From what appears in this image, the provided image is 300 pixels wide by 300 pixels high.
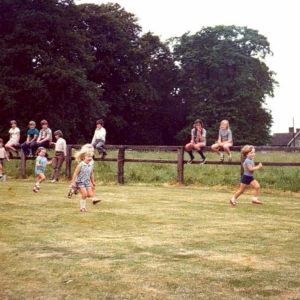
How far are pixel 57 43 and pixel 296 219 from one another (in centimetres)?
3212

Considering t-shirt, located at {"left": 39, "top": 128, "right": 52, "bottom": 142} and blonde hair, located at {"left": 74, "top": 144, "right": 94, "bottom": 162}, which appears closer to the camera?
blonde hair, located at {"left": 74, "top": 144, "right": 94, "bottom": 162}

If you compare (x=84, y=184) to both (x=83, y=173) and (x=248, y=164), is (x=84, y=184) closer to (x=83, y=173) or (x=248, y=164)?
(x=83, y=173)

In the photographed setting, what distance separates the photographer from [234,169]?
20609mm

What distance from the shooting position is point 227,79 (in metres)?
58.0

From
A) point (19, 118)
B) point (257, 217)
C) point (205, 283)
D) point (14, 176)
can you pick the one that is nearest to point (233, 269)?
point (205, 283)

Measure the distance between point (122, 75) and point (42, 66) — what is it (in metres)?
14.2

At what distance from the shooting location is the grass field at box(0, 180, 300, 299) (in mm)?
5000

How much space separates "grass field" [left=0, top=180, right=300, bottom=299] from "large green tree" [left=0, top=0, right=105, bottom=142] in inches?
978

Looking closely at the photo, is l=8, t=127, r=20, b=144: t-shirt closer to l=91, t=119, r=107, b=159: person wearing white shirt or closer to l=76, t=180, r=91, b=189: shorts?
l=91, t=119, r=107, b=159: person wearing white shirt

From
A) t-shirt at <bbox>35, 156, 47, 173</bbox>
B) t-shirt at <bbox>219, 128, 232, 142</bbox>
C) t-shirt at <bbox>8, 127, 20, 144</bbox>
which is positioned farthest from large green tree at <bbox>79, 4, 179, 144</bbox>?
t-shirt at <bbox>35, 156, 47, 173</bbox>

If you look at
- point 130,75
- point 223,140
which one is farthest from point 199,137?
point 130,75

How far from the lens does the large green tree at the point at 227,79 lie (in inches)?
2221

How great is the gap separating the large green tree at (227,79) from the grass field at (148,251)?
149ft

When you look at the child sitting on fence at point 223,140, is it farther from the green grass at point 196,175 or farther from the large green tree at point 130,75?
the large green tree at point 130,75
